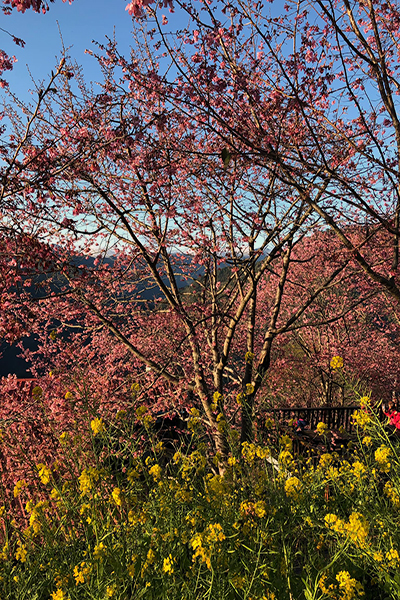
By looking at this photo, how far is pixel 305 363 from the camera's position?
1087 centimetres

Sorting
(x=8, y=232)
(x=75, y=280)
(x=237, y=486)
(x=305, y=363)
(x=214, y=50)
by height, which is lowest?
(x=305, y=363)

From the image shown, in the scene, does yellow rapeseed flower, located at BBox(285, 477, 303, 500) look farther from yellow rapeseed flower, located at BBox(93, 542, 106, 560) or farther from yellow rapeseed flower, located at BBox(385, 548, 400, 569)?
yellow rapeseed flower, located at BBox(93, 542, 106, 560)

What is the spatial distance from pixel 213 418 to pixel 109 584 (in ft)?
12.6

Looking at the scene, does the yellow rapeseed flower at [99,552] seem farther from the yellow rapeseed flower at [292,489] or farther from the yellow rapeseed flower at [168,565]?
the yellow rapeseed flower at [292,489]

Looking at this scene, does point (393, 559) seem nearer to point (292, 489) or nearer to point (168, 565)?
point (292, 489)

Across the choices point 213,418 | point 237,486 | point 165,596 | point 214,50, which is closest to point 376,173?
point 214,50

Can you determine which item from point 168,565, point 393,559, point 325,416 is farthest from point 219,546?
point 325,416

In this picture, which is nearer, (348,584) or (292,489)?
(348,584)

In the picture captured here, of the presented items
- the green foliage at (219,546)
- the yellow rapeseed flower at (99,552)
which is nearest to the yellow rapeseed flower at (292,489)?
the green foliage at (219,546)

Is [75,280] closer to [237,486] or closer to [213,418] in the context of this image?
[213,418]

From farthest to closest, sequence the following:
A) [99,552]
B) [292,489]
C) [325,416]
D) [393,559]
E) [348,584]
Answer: [325,416] → [292,489] → [99,552] → [393,559] → [348,584]

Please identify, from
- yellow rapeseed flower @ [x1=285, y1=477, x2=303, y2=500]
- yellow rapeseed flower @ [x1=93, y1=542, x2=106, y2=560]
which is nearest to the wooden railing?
yellow rapeseed flower @ [x1=285, y1=477, x2=303, y2=500]

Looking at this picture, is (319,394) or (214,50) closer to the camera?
(214,50)

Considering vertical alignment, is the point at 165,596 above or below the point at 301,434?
above
